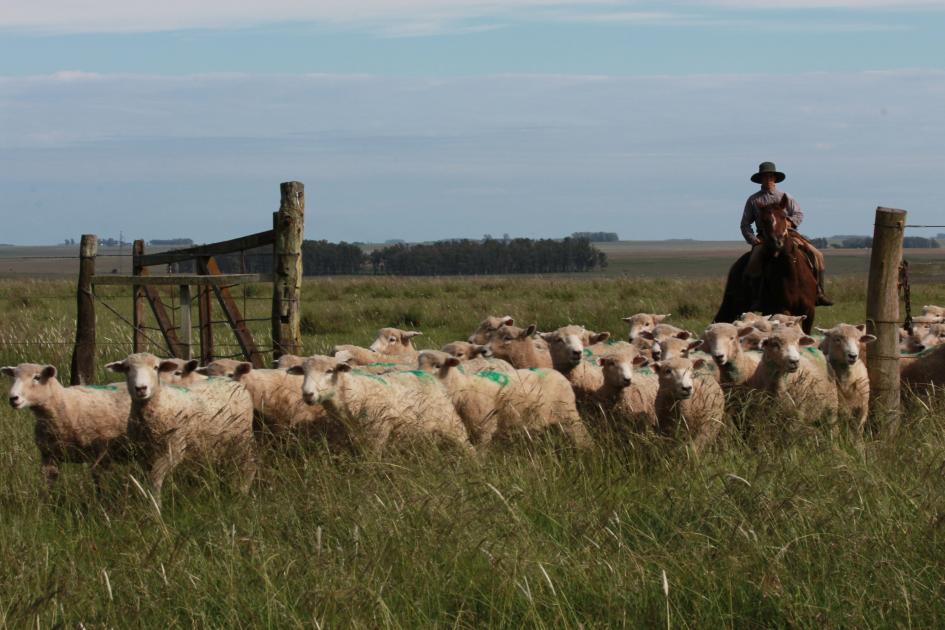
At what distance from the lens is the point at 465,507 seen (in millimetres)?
5453

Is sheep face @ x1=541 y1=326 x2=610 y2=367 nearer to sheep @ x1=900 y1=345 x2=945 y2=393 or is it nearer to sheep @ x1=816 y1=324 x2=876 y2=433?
sheep @ x1=816 y1=324 x2=876 y2=433

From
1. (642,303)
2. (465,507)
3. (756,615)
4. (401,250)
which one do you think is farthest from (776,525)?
(401,250)

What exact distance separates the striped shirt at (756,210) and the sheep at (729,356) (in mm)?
5052

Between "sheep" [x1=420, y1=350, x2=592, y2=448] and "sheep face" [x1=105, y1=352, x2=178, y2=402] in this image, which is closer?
"sheep face" [x1=105, y1=352, x2=178, y2=402]

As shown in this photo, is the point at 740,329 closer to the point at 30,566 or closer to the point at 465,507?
the point at 465,507

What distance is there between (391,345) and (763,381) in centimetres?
364

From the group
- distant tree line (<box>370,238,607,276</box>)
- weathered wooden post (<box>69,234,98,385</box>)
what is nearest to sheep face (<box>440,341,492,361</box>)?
weathered wooden post (<box>69,234,98,385</box>)

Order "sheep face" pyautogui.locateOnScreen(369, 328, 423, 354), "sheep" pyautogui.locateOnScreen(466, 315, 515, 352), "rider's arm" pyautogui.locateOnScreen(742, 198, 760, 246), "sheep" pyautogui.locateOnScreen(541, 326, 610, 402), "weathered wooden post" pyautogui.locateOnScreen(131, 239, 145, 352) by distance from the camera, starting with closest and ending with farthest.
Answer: "sheep" pyautogui.locateOnScreen(541, 326, 610, 402)
"sheep face" pyautogui.locateOnScreen(369, 328, 423, 354)
"sheep" pyautogui.locateOnScreen(466, 315, 515, 352)
"weathered wooden post" pyautogui.locateOnScreen(131, 239, 145, 352)
"rider's arm" pyautogui.locateOnScreen(742, 198, 760, 246)

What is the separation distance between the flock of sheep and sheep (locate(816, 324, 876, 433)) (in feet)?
0.03

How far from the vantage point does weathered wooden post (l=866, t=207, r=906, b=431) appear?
308 inches

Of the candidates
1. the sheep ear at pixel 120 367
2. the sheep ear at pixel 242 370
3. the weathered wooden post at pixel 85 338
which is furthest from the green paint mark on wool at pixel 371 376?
the weathered wooden post at pixel 85 338

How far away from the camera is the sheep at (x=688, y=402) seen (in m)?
7.63

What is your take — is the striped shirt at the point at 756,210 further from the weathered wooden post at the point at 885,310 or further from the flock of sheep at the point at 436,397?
the weathered wooden post at the point at 885,310

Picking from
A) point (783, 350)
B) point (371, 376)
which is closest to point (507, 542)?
point (371, 376)
